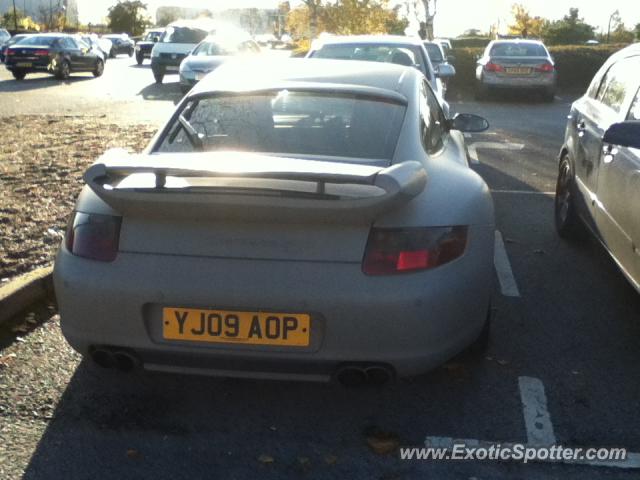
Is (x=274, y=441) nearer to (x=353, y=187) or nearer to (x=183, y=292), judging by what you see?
(x=183, y=292)

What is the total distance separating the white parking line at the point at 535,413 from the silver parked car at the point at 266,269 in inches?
18.4

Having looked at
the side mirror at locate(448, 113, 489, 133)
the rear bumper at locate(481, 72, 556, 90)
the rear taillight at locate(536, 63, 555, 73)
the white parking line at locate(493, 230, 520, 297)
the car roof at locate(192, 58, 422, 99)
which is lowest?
the rear bumper at locate(481, 72, 556, 90)

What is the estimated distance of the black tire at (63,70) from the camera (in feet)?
98.8

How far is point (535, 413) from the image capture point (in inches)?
156

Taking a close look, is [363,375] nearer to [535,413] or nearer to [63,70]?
[535,413]


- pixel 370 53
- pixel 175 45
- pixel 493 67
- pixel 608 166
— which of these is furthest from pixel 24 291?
pixel 175 45

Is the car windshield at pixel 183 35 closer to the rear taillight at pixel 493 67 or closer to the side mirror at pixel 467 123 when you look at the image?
the rear taillight at pixel 493 67

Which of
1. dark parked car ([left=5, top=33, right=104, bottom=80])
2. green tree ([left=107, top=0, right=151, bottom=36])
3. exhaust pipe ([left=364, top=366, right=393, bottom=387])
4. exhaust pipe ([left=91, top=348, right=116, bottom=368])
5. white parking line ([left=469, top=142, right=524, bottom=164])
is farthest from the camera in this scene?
green tree ([left=107, top=0, right=151, bottom=36])

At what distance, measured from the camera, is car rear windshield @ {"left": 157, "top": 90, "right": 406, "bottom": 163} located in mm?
4227

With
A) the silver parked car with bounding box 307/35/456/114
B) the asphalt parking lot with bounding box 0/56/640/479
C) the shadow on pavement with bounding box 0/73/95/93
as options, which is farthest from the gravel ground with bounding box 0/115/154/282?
the shadow on pavement with bounding box 0/73/95/93

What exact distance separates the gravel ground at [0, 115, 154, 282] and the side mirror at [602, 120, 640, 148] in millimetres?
3624

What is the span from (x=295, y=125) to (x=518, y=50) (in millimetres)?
20242

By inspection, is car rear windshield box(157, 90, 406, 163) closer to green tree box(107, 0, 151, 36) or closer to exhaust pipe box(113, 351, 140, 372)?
exhaust pipe box(113, 351, 140, 372)

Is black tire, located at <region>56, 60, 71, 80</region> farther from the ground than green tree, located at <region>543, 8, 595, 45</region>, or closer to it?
farther from the ground
